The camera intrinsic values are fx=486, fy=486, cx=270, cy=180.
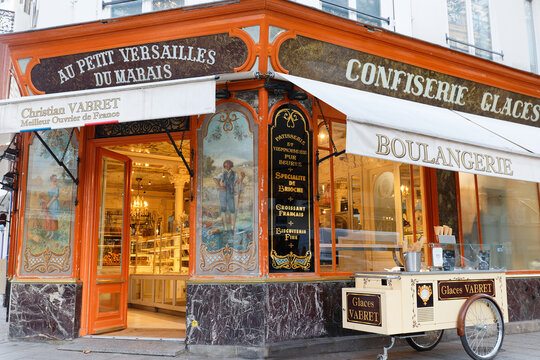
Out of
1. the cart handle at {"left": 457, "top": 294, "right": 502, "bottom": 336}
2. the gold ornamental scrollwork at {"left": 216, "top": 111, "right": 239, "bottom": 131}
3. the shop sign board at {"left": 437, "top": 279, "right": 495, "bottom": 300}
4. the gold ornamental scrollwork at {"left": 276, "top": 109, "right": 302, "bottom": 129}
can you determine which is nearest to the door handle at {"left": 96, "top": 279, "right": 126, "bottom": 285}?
the gold ornamental scrollwork at {"left": 216, "top": 111, "right": 239, "bottom": 131}

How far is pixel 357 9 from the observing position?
26.1ft

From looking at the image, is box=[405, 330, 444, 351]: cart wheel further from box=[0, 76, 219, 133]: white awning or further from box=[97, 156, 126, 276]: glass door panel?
box=[97, 156, 126, 276]: glass door panel

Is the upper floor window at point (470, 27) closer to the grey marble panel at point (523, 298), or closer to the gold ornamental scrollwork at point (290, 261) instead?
the grey marble panel at point (523, 298)

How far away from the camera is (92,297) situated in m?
7.44

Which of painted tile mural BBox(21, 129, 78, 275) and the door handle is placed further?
the door handle

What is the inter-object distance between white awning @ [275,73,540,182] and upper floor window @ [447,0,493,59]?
191 centimetres

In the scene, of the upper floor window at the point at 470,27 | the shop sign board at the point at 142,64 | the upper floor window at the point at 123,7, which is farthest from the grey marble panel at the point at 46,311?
the upper floor window at the point at 470,27

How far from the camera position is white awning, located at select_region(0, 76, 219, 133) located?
5.93 metres

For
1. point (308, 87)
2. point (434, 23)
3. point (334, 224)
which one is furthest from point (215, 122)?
point (434, 23)

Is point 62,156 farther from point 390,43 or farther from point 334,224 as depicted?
point 390,43

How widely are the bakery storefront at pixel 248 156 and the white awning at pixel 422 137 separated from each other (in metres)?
0.03

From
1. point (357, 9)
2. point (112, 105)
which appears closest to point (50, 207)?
point (112, 105)

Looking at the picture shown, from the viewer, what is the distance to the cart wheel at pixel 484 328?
610 cm

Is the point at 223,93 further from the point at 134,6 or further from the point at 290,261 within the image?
the point at 290,261
